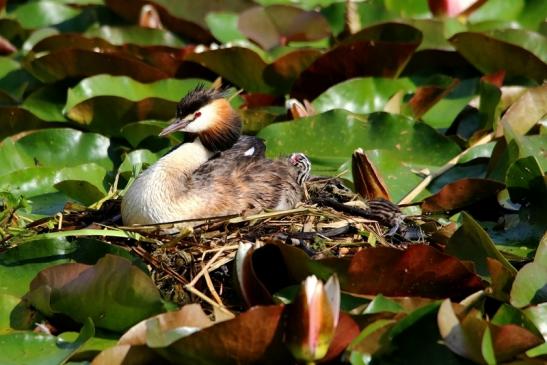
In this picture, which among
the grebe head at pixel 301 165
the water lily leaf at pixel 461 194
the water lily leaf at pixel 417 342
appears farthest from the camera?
the grebe head at pixel 301 165

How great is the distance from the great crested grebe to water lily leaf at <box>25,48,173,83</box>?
1.38 metres

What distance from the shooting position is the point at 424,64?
25.8 feet

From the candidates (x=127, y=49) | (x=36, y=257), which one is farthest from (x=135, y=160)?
(x=127, y=49)

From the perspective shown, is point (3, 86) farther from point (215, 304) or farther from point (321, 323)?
point (321, 323)

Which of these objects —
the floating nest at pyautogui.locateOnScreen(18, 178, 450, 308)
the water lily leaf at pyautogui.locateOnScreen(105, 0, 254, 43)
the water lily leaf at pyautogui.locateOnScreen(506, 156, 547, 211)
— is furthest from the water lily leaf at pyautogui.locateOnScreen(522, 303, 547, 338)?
the water lily leaf at pyautogui.locateOnScreen(105, 0, 254, 43)

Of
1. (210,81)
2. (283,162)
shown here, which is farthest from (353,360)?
(210,81)

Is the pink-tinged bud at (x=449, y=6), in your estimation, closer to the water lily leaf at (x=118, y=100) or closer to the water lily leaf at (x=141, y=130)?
the water lily leaf at (x=118, y=100)

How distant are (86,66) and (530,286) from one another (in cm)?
385

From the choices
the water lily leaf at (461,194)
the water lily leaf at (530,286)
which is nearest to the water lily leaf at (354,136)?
the water lily leaf at (461,194)

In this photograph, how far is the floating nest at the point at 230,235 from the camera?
5.21 meters

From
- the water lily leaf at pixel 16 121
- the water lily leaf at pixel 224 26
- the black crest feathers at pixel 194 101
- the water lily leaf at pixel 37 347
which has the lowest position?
the water lily leaf at pixel 16 121

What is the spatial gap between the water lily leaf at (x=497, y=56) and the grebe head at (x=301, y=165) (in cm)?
156

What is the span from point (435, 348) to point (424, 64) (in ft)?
12.1

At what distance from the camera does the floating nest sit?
205 inches
